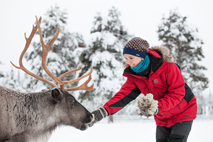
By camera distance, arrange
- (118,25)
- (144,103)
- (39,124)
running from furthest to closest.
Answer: (118,25) → (39,124) → (144,103)

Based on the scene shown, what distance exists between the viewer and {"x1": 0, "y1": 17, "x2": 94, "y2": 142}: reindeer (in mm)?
2495

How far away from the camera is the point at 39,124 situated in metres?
2.78

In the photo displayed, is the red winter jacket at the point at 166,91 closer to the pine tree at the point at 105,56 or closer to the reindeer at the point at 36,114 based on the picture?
the reindeer at the point at 36,114

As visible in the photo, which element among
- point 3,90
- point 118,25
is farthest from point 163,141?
point 118,25

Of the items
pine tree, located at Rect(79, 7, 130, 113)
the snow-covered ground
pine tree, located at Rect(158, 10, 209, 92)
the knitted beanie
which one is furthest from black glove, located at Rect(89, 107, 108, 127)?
pine tree, located at Rect(158, 10, 209, 92)

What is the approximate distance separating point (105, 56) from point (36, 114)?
506 inches

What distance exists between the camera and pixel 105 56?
15492 millimetres

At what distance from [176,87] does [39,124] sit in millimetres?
1868

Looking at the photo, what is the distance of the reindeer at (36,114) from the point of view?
8.18ft

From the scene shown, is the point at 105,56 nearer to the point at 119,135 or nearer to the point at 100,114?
the point at 119,135

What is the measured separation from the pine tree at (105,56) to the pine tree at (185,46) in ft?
11.6

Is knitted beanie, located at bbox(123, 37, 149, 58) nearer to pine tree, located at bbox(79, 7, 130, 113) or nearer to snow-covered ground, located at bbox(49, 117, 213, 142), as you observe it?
snow-covered ground, located at bbox(49, 117, 213, 142)

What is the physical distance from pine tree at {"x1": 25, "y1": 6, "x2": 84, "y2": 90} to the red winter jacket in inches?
527

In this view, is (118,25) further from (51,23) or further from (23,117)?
(23,117)
